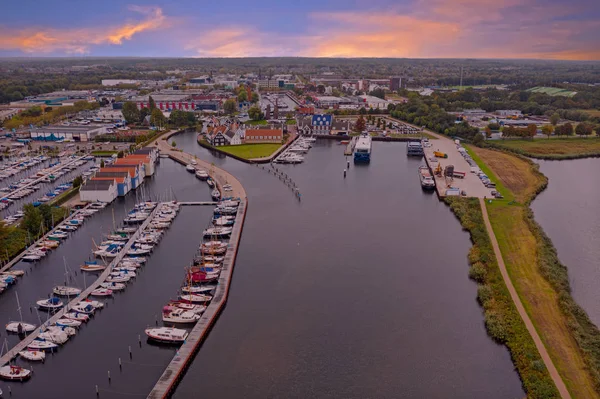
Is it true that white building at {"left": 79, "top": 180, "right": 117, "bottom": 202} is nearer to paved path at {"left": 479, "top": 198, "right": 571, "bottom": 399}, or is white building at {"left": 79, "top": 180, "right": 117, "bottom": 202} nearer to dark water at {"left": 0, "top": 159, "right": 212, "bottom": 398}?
dark water at {"left": 0, "top": 159, "right": 212, "bottom": 398}

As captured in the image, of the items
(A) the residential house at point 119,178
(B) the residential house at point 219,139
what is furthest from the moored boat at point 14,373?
(B) the residential house at point 219,139

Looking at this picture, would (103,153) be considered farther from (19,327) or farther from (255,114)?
(19,327)

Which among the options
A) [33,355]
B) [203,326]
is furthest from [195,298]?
[33,355]

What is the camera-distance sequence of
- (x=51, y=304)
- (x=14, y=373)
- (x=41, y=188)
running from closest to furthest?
1. (x=14, y=373)
2. (x=51, y=304)
3. (x=41, y=188)

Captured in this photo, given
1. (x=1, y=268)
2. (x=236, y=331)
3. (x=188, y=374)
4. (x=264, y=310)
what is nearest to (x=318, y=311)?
(x=264, y=310)

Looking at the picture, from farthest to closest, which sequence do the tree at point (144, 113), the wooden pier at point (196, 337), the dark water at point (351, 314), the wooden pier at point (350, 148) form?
the tree at point (144, 113)
the wooden pier at point (350, 148)
the dark water at point (351, 314)
the wooden pier at point (196, 337)

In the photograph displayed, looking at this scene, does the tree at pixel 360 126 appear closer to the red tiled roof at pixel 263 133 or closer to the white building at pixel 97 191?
the red tiled roof at pixel 263 133
